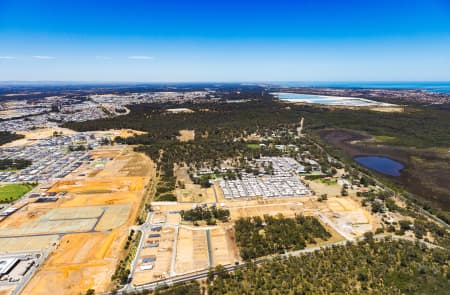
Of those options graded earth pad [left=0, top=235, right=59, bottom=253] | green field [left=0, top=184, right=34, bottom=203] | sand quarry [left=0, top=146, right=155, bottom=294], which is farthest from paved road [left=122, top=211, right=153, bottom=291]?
green field [left=0, top=184, right=34, bottom=203]

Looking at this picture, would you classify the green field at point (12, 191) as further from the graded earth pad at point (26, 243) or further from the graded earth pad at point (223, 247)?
the graded earth pad at point (223, 247)

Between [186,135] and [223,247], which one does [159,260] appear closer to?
[223,247]

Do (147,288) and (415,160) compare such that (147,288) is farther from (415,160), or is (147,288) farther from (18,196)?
(415,160)

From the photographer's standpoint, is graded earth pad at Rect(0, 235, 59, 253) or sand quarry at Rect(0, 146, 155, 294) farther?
graded earth pad at Rect(0, 235, 59, 253)

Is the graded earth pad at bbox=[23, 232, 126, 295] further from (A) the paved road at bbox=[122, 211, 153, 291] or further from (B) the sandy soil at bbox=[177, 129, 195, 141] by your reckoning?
(B) the sandy soil at bbox=[177, 129, 195, 141]

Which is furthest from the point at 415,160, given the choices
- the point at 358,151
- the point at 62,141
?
the point at 62,141

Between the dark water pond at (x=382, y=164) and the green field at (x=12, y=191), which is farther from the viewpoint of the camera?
the dark water pond at (x=382, y=164)

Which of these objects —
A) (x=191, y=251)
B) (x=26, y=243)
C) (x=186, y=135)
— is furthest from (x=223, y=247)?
(x=186, y=135)

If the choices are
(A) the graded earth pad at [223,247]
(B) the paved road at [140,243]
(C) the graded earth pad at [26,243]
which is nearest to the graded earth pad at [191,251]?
(A) the graded earth pad at [223,247]

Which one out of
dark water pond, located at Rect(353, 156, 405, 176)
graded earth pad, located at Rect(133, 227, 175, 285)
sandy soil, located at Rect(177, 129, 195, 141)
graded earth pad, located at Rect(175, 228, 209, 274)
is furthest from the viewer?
sandy soil, located at Rect(177, 129, 195, 141)
